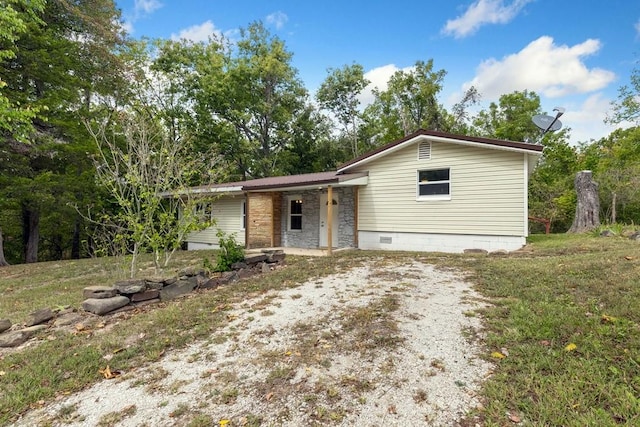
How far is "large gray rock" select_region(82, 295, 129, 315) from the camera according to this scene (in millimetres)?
4540

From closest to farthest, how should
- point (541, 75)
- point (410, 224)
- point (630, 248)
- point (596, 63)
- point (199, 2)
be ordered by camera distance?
point (630, 248), point (410, 224), point (199, 2), point (596, 63), point (541, 75)

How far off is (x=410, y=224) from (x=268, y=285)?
624cm

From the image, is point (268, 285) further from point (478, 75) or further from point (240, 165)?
point (478, 75)

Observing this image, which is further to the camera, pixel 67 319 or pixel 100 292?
pixel 100 292

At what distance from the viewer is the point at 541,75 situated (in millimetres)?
20766

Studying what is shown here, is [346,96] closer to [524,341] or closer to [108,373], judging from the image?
[524,341]

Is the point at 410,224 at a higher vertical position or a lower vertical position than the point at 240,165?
lower

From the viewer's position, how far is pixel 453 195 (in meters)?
9.85

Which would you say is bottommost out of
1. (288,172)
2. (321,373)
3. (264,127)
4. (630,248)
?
(321,373)

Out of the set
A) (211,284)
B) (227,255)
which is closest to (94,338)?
(211,284)

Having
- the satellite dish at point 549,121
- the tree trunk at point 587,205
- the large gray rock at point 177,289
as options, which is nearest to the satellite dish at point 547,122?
the satellite dish at point 549,121

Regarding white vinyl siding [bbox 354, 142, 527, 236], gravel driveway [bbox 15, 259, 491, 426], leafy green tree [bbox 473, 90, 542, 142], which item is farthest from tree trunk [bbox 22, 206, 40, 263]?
leafy green tree [bbox 473, 90, 542, 142]

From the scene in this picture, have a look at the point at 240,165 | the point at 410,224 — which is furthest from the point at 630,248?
the point at 240,165

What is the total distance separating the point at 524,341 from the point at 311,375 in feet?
7.10
